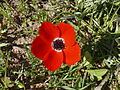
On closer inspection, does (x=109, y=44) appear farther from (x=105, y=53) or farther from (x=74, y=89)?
(x=74, y=89)

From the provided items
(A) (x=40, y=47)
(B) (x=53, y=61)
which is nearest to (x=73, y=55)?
(B) (x=53, y=61)

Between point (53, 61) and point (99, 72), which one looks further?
point (99, 72)

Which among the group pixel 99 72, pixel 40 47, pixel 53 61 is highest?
pixel 40 47

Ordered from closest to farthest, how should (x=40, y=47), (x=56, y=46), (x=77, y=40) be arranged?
(x=40, y=47), (x=56, y=46), (x=77, y=40)

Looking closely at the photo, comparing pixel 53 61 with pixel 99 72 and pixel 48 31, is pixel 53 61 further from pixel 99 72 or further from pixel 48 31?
pixel 99 72

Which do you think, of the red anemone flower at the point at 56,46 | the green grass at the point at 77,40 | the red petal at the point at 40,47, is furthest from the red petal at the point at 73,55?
the green grass at the point at 77,40

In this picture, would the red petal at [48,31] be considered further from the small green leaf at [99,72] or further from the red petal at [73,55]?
the small green leaf at [99,72]
